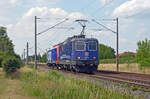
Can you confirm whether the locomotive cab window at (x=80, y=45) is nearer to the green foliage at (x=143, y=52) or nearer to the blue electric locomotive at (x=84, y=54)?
the blue electric locomotive at (x=84, y=54)

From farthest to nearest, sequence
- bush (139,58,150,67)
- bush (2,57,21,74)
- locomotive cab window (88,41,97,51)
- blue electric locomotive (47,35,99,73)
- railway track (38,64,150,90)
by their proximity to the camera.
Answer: bush (139,58,150,67), bush (2,57,21,74), locomotive cab window (88,41,97,51), blue electric locomotive (47,35,99,73), railway track (38,64,150,90)

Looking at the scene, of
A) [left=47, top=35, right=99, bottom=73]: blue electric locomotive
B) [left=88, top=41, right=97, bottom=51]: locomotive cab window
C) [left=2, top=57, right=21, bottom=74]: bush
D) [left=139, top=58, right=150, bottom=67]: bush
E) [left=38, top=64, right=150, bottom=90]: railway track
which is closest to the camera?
[left=38, top=64, right=150, bottom=90]: railway track

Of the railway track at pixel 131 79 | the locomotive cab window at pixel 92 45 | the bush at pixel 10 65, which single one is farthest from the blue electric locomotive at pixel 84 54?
the bush at pixel 10 65

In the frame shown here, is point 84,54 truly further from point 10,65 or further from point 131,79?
point 10,65

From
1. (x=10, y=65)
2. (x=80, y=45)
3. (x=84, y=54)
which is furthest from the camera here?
(x=10, y=65)

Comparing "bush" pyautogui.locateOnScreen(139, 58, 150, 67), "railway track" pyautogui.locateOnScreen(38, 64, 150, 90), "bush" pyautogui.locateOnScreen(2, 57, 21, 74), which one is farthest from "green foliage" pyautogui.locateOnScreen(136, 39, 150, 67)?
"bush" pyautogui.locateOnScreen(2, 57, 21, 74)

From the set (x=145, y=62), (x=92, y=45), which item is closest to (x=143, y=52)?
(x=145, y=62)

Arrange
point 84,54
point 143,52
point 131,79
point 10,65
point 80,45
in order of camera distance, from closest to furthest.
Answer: point 131,79
point 84,54
point 80,45
point 10,65
point 143,52

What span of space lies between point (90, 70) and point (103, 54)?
6535cm

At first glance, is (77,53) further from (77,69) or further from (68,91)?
(68,91)

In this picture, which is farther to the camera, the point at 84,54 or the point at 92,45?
the point at 92,45

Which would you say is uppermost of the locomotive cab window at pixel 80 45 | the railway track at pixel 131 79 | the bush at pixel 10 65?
the locomotive cab window at pixel 80 45

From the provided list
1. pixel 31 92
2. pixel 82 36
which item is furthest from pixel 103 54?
pixel 31 92

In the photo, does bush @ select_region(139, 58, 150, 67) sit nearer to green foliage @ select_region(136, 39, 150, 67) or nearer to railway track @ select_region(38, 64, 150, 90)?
green foliage @ select_region(136, 39, 150, 67)
